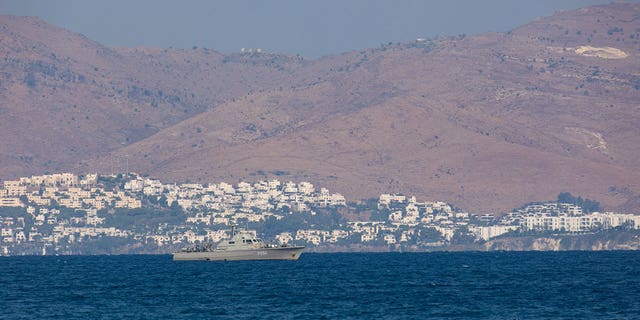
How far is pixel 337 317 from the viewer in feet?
395

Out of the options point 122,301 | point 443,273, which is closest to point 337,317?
point 122,301

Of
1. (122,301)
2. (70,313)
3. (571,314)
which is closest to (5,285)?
(122,301)

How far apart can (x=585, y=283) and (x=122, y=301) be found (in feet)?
177

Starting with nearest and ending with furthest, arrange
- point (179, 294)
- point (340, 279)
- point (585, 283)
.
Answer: point (179, 294) < point (585, 283) < point (340, 279)

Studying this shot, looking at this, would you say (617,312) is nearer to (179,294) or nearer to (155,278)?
(179,294)

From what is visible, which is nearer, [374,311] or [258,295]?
[374,311]

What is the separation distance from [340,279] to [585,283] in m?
32.3

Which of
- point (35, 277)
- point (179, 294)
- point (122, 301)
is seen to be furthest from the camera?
point (35, 277)

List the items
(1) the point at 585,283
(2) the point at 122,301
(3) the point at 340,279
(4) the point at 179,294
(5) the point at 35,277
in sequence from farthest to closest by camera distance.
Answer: (5) the point at 35,277 < (3) the point at 340,279 < (1) the point at 585,283 < (4) the point at 179,294 < (2) the point at 122,301

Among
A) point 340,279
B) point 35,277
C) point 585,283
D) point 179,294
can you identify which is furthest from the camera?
point 35,277

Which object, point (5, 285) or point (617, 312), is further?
point (5, 285)

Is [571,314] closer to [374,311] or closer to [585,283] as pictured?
[374,311]

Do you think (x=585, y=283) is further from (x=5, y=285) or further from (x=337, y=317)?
(x=5, y=285)

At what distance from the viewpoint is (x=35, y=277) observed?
648 ft
